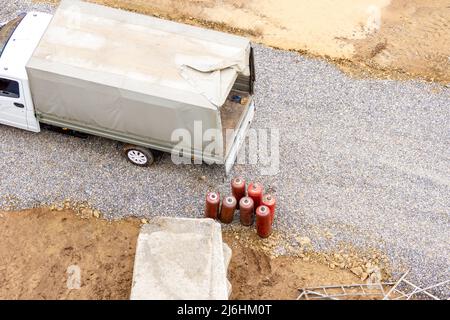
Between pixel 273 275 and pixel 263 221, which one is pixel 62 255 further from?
pixel 273 275

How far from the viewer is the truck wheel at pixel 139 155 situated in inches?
473

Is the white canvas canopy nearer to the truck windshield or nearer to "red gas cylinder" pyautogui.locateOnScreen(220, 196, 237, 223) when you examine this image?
the truck windshield

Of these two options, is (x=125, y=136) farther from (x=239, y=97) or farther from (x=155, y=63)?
(x=239, y=97)

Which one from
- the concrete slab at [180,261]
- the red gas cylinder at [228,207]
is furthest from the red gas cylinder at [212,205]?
the concrete slab at [180,261]

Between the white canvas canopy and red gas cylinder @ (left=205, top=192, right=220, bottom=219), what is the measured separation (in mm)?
1708

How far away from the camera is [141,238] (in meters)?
10.5

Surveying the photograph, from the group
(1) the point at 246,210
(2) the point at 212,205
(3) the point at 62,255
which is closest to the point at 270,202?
(1) the point at 246,210

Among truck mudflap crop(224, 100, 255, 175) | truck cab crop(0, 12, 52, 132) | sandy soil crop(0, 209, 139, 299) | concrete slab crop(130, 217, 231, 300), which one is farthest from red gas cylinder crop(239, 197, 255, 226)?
truck cab crop(0, 12, 52, 132)

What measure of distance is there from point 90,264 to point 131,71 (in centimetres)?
370

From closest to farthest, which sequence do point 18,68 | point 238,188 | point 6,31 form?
point 238,188 → point 18,68 → point 6,31

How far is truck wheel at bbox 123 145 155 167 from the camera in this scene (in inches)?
473

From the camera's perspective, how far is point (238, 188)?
1138 cm

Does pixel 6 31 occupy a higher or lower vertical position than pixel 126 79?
lower
